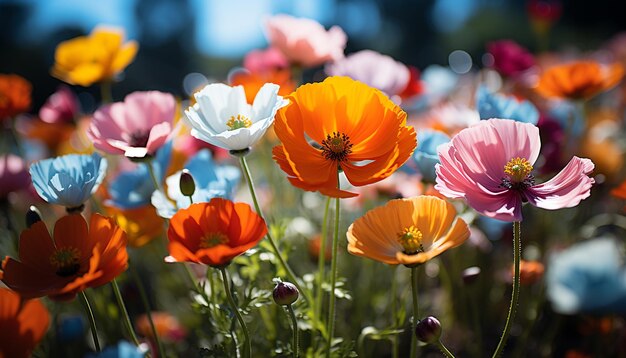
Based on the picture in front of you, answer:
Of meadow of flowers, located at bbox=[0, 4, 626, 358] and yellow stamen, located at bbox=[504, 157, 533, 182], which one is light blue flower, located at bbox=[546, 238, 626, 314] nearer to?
meadow of flowers, located at bbox=[0, 4, 626, 358]

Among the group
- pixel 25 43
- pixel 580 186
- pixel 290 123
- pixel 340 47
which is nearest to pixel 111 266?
pixel 290 123

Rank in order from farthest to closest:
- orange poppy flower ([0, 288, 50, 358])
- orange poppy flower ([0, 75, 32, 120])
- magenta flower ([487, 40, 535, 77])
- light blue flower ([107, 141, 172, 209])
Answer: magenta flower ([487, 40, 535, 77])
orange poppy flower ([0, 75, 32, 120])
light blue flower ([107, 141, 172, 209])
orange poppy flower ([0, 288, 50, 358])

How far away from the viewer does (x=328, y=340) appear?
91 cm

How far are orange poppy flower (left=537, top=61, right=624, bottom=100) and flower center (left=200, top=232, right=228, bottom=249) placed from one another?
0.99 metres

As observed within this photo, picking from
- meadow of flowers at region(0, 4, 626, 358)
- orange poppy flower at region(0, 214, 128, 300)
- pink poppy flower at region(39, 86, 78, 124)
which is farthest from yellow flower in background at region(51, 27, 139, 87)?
orange poppy flower at region(0, 214, 128, 300)

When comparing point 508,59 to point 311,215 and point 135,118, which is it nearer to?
point 311,215

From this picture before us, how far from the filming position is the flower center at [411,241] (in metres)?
0.80

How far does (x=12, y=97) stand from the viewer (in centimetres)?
142

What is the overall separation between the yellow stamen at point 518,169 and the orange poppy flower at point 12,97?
1136mm

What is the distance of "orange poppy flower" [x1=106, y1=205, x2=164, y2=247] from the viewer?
3.64 ft

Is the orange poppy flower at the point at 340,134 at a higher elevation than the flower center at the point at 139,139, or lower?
higher

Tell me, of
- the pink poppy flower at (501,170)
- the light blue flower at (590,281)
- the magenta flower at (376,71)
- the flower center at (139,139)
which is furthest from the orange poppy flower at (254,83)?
the light blue flower at (590,281)

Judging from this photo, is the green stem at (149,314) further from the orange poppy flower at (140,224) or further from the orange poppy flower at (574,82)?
the orange poppy flower at (574,82)

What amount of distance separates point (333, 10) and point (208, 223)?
34.6ft
